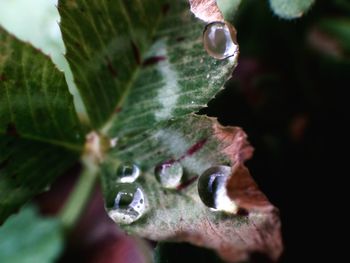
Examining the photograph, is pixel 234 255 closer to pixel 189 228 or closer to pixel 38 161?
pixel 189 228

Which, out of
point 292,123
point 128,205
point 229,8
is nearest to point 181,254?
point 128,205

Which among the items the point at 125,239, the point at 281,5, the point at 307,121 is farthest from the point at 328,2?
the point at 125,239

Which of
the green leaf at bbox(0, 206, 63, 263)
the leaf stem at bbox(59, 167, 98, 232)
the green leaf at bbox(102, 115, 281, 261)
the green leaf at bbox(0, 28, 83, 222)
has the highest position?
the green leaf at bbox(0, 28, 83, 222)

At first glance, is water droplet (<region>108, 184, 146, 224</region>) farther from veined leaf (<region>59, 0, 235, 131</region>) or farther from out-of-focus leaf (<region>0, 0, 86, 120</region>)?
out-of-focus leaf (<region>0, 0, 86, 120</region>)

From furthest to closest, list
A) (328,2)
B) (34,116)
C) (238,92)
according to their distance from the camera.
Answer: (328,2), (238,92), (34,116)

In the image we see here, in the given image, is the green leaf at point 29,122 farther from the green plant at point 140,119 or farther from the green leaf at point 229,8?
the green leaf at point 229,8

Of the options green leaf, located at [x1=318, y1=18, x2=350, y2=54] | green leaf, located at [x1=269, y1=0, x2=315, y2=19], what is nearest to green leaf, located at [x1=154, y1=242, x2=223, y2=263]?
green leaf, located at [x1=269, y1=0, x2=315, y2=19]
